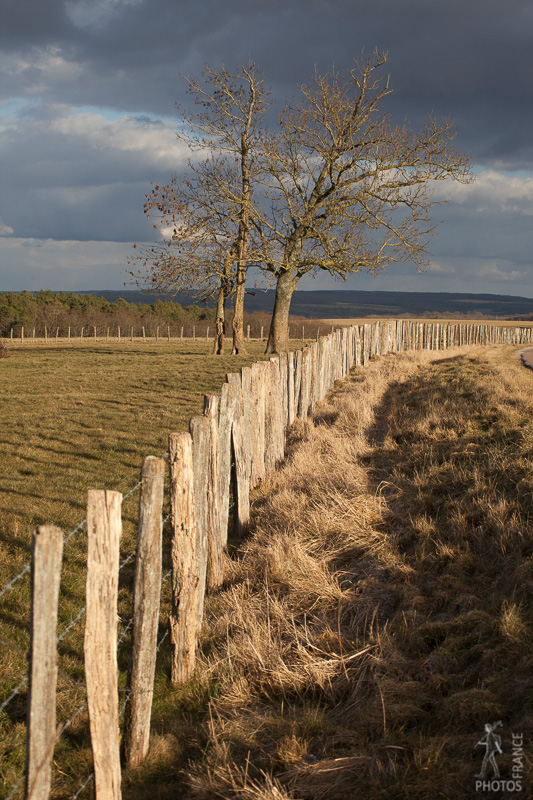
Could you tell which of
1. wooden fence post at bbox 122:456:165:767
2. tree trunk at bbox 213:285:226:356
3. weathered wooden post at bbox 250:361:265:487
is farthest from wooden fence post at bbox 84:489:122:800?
tree trunk at bbox 213:285:226:356

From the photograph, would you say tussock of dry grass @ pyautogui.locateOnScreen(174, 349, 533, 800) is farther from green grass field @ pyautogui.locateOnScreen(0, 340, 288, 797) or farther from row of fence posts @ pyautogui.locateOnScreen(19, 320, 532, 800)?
green grass field @ pyautogui.locateOnScreen(0, 340, 288, 797)

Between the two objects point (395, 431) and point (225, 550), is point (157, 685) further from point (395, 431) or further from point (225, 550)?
point (395, 431)

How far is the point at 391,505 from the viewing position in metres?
5.78

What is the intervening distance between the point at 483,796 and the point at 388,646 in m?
1.15

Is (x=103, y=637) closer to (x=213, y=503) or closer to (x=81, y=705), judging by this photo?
(x=81, y=705)

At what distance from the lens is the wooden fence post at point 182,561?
3525 millimetres

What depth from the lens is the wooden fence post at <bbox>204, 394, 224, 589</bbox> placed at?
15.0ft

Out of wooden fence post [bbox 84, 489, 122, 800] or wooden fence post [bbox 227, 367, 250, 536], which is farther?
wooden fence post [bbox 227, 367, 250, 536]

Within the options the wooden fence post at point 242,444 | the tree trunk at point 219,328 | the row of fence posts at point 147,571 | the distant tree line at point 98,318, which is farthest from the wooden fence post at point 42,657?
the distant tree line at point 98,318

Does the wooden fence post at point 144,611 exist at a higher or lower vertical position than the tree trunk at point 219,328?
lower

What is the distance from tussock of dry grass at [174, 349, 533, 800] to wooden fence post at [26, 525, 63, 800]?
0.89 meters

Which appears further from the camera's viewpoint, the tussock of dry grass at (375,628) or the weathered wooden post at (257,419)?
the weathered wooden post at (257,419)

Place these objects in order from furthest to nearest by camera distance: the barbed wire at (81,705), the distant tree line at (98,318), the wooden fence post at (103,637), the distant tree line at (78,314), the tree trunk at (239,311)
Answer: the distant tree line at (78,314) < the distant tree line at (98,318) < the tree trunk at (239,311) < the barbed wire at (81,705) < the wooden fence post at (103,637)

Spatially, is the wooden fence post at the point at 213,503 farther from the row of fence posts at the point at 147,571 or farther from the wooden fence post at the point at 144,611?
the wooden fence post at the point at 144,611
